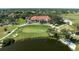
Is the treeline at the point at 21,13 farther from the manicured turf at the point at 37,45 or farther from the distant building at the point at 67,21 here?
the manicured turf at the point at 37,45

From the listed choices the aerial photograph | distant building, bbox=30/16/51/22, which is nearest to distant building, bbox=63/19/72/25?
the aerial photograph

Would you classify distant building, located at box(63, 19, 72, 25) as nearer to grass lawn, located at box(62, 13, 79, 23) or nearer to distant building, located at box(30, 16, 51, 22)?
grass lawn, located at box(62, 13, 79, 23)

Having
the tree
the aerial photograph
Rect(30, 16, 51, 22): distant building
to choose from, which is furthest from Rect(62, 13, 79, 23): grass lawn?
the tree

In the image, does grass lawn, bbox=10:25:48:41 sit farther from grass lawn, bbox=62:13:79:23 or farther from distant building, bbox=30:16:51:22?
grass lawn, bbox=62:13:79:23

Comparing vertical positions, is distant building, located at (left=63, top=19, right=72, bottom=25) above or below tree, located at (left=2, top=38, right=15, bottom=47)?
above

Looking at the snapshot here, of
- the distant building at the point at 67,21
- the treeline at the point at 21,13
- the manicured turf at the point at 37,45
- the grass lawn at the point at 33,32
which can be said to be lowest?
the manicured turf at the point at 37,45

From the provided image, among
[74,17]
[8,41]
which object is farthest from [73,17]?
[8,41]

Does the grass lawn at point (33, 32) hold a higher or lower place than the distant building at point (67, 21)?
lower

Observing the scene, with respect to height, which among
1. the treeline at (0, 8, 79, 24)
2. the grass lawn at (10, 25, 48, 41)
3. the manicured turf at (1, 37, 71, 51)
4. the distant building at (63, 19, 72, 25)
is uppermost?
the treeline at (0, 8, 79, 24)

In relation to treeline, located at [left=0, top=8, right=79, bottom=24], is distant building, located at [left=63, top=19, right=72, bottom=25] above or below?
below

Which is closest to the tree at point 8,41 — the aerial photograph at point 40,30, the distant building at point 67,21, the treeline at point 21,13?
the aerial photograph at point 40,30
